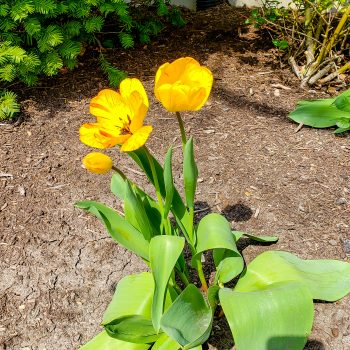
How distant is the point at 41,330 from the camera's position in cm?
199

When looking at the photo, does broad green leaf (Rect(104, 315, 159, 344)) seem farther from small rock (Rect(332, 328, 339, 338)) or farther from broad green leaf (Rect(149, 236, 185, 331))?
small rock (Rect(332, 328, 339, 338))

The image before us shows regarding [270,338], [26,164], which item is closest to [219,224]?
[270,338]

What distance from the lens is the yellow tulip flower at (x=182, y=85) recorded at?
1.37m

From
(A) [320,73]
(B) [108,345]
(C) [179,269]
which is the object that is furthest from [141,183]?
(A) [320,73]

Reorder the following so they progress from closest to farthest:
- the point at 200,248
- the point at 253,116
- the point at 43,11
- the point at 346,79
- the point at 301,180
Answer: the point at 200,248 < the point at 301,180 < the point at 43,11 < the point at 253,116 < the point at 346,79

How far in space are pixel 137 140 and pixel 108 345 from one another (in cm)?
82

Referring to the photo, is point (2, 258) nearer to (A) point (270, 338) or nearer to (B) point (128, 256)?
(B) point (128, 256)

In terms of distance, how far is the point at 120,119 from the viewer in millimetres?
1521

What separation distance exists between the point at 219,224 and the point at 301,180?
1.07 meters

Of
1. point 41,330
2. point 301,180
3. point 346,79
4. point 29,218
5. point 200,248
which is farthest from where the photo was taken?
point 346,79

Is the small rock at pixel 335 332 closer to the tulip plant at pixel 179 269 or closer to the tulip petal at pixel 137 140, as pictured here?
the tulip plant at pixel 179 269

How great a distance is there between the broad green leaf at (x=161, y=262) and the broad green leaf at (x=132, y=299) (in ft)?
0.80

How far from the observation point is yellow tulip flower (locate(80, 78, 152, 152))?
4.58 ft

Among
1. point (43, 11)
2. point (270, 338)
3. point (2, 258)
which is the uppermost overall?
point (43, 11)
